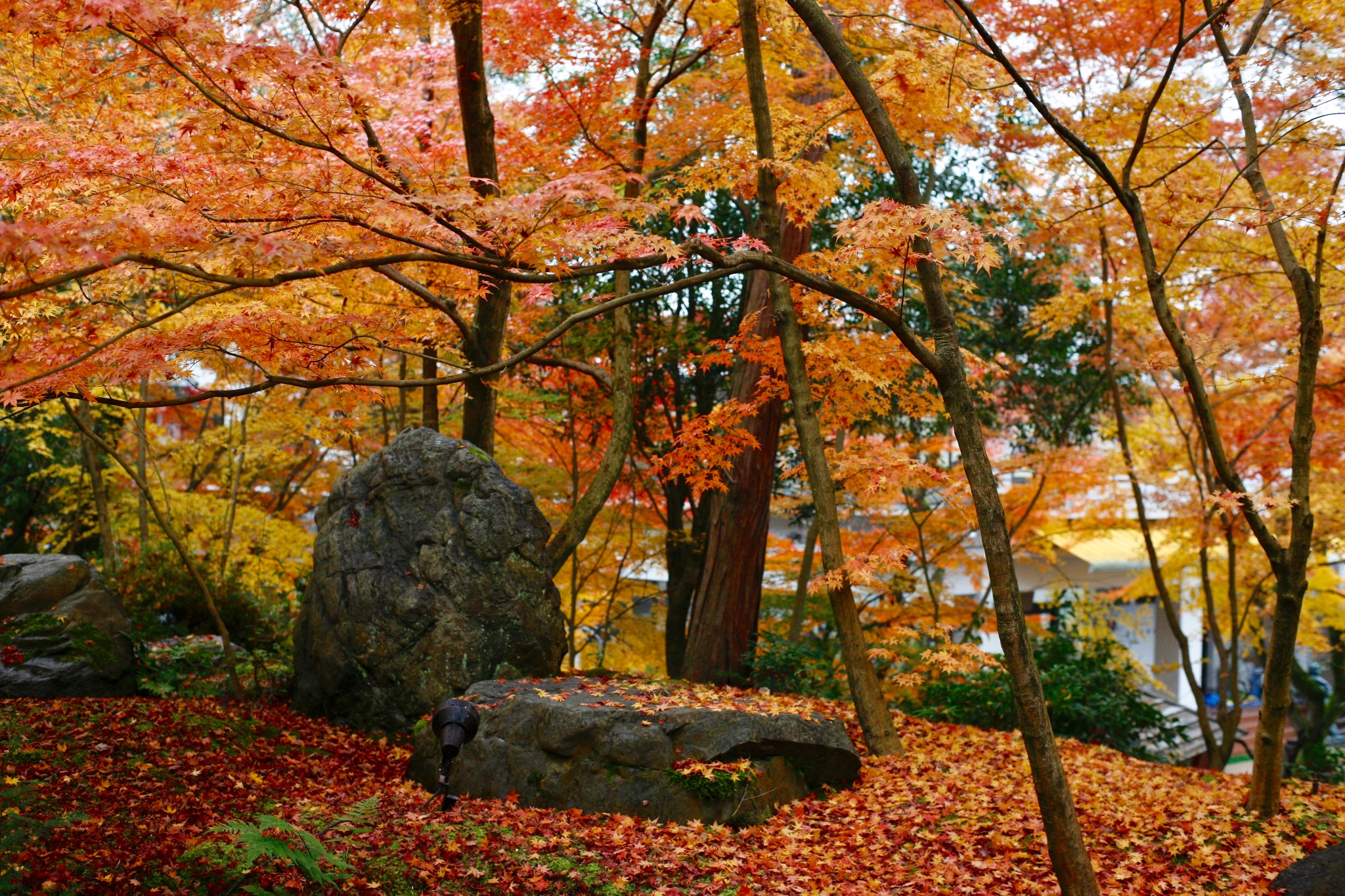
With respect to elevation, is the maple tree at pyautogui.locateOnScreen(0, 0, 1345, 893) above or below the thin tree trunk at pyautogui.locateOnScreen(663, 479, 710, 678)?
above

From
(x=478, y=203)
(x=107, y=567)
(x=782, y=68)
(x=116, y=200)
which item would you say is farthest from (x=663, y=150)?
(x=107, y=567)

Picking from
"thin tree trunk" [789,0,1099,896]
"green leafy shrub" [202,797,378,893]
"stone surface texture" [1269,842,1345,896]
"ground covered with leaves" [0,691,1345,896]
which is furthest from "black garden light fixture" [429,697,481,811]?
"stone surface texture" [1269,842,1345,896]

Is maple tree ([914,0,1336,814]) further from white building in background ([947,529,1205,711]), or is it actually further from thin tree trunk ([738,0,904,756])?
white building in background ([947,529,1205,711])

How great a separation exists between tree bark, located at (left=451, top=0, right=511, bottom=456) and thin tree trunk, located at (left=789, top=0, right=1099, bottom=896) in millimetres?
2797

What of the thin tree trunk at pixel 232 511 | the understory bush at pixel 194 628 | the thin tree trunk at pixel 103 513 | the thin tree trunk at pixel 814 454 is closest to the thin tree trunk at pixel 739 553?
the thin tree trunk at pixel 814 454

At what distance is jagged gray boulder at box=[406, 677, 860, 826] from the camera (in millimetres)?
5285

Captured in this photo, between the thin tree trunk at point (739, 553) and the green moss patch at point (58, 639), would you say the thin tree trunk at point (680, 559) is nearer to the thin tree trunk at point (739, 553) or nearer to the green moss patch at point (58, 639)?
the thin tree trunk at point (739, 553)

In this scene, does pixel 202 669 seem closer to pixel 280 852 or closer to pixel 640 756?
pixel 640 756

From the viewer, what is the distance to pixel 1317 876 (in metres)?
4.17

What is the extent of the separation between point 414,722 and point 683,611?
4.84m

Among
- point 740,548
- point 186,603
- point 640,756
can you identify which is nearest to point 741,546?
point 740,548

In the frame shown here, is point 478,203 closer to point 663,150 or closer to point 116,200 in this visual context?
point 116,200

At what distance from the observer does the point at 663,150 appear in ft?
30.8

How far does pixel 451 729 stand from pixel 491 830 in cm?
64
